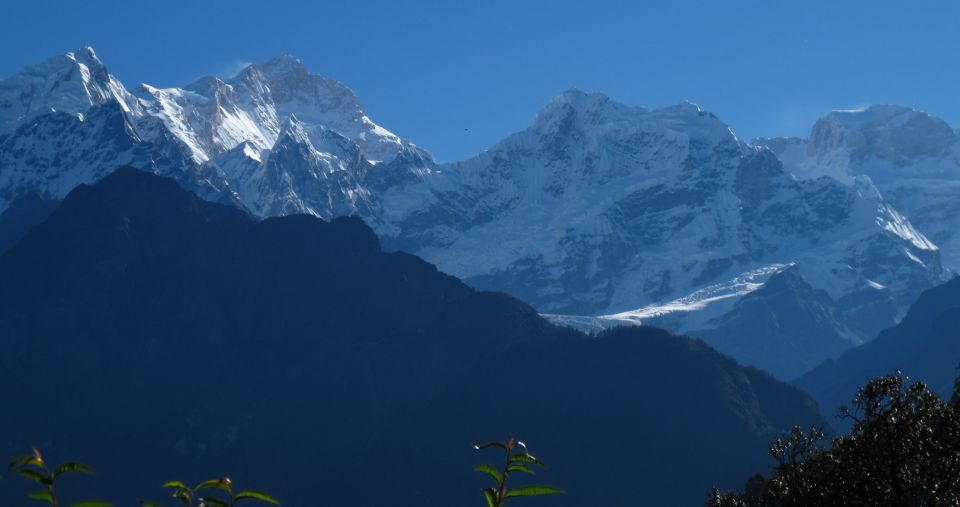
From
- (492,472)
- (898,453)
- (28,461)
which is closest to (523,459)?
(492,472)

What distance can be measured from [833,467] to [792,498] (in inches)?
253

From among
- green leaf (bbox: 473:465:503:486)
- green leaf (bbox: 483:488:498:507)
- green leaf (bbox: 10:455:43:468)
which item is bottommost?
green leaf (bbox: 483:488:498:507)

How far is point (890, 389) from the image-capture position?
49.2 meters

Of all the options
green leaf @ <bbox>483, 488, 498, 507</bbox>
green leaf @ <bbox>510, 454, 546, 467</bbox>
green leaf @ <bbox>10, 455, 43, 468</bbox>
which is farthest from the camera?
green leaf @ <bbox>510, 454, 546, 467</bbox>

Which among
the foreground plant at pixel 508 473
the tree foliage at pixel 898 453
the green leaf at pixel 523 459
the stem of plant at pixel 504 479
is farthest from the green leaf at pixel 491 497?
the tree foliage at pixel 898 453

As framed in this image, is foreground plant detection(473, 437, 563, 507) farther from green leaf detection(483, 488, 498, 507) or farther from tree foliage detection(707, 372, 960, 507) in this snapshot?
tree foliage detection(707, 372, 960, 507)

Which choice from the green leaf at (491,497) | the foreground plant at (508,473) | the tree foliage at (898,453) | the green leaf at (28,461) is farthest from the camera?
the tree foliage at (898,453)

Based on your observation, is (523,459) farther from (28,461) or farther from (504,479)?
(28,461)

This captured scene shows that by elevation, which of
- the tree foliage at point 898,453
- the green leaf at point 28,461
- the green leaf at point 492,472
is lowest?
the green leaf at point 492,472

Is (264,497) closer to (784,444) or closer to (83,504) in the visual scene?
(83,504)

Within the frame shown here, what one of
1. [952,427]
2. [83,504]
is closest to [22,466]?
[83,504]

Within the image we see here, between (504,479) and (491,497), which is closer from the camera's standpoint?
(491,497)

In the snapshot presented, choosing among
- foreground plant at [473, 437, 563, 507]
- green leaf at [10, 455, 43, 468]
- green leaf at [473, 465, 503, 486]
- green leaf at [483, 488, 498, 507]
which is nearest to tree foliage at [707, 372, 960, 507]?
foreground plant at [473, 437, 563, 507]

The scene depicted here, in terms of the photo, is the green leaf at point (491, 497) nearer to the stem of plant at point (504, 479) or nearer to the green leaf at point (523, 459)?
the stem of plant at point (504, 479)
